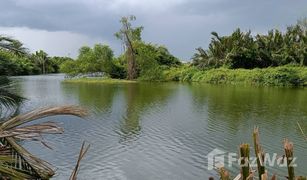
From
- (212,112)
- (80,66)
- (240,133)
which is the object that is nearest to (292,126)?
(240,133)

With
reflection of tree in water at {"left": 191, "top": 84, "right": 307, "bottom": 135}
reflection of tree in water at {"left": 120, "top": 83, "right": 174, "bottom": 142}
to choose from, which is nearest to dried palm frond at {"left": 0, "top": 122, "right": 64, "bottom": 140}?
reflection of tree in water at {"left": 120, "top": 83, "right": 174, "bottom": 142}

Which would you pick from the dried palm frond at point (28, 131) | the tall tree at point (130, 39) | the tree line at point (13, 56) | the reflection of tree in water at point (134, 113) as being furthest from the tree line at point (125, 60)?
the dried palm frond at point (28, 131)

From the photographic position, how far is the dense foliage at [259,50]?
1676 inches

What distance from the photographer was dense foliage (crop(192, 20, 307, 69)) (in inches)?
1676

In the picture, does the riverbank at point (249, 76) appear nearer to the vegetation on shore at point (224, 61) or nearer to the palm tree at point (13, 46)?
the vegetation on shore at point (224, 61)

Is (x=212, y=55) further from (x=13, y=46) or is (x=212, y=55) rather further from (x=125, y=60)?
(x=13, y=46)

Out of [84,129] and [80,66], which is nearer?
[84,129]

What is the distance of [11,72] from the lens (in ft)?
30.3

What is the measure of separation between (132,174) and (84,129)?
541 centimetres

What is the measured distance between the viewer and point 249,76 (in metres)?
41.8

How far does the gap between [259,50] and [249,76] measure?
523 centimetres

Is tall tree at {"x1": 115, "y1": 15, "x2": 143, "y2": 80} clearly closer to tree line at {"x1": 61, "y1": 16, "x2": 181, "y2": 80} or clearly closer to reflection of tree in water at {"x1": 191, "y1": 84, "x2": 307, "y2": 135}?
tree line at {"x1": 61, "y1": 16, "x2": 181, "y2": 80}

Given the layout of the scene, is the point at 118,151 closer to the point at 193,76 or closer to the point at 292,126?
the point at 292,126

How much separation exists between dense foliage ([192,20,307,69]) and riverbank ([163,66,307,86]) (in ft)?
5.98
